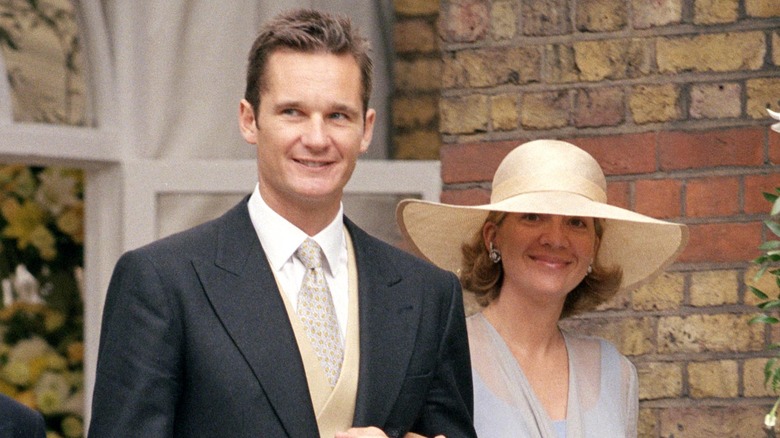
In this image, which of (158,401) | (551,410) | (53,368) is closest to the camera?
(158,401)

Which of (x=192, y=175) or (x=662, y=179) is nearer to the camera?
(x=662, y=179)

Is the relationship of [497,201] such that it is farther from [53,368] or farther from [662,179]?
[53,368]

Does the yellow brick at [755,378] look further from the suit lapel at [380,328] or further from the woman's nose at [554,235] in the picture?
the suit lapel at [380,328]

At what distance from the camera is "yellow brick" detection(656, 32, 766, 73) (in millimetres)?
4211

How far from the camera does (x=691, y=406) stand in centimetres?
424

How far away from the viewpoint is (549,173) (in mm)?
3635

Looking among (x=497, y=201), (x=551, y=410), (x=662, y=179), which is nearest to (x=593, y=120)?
(x=662, y=179)

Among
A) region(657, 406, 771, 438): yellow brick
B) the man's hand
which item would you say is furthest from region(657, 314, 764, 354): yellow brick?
the man's hand

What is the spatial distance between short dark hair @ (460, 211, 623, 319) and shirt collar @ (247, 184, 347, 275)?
834mm

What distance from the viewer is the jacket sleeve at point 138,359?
2.64 metres

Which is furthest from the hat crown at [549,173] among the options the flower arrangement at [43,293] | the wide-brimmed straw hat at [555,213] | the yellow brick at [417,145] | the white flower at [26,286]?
the white flower at [26,286]

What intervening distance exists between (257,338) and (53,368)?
288 cm

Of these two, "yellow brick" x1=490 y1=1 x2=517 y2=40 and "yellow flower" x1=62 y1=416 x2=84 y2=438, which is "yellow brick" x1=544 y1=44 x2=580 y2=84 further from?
"yellow flower" x1=62 y1=416 x2=84 y2=438

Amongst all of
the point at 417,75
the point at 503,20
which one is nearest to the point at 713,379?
the point at 503,20
